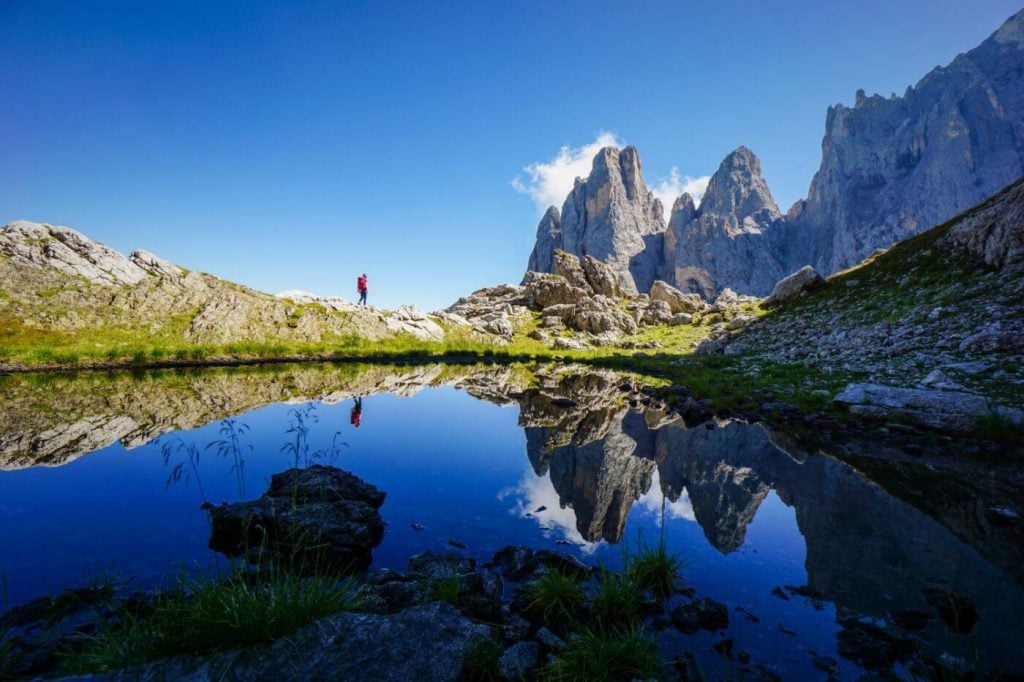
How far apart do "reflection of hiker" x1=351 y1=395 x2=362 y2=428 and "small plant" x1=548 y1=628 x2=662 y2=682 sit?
19.6 metres

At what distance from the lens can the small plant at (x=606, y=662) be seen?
5.45 m

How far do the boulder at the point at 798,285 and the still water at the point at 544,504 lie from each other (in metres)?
50.3

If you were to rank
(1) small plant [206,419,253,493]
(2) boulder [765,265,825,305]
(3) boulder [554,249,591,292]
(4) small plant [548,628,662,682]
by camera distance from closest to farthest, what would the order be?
(4) small plant [548,628,662,682] → (1) small plant [206,419,253,493] → (2) boulder [765,265,825,305] → (3) boulder [554,249,591,292]

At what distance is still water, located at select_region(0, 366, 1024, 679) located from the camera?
320 inches

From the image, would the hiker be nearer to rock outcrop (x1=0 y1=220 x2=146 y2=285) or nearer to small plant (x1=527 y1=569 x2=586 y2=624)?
small plant (x1=527 y1=569 x2=586 y2=624)

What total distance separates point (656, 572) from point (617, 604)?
164 centimetres

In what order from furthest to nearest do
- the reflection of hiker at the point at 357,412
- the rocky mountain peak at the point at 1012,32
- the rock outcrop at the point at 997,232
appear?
the rocky mountain peak at the point at 1012,32, the rock outcrop at the point at 997,232, the reflection of hiker at the point at 357,412

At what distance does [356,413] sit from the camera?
85.4ft

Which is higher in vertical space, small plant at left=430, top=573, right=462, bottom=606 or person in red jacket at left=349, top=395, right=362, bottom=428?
person in red jacket at left=349, top=395, right=362, bottom=428

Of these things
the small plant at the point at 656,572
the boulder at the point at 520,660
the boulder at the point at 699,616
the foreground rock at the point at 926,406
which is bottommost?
the boulder at the point at 699,616

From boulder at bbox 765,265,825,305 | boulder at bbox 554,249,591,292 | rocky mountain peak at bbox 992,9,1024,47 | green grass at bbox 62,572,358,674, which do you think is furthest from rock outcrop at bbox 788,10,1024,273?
green grass at bbox 62,572,358,674

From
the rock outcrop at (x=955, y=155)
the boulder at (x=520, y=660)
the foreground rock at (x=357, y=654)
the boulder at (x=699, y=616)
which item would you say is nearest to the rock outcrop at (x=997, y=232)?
the boulder at (x=699, y=616)

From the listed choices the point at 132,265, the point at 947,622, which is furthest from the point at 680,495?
the point at 132,265

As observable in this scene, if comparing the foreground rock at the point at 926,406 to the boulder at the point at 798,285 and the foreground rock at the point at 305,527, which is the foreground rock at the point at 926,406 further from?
the boulder at the point at 798,285
